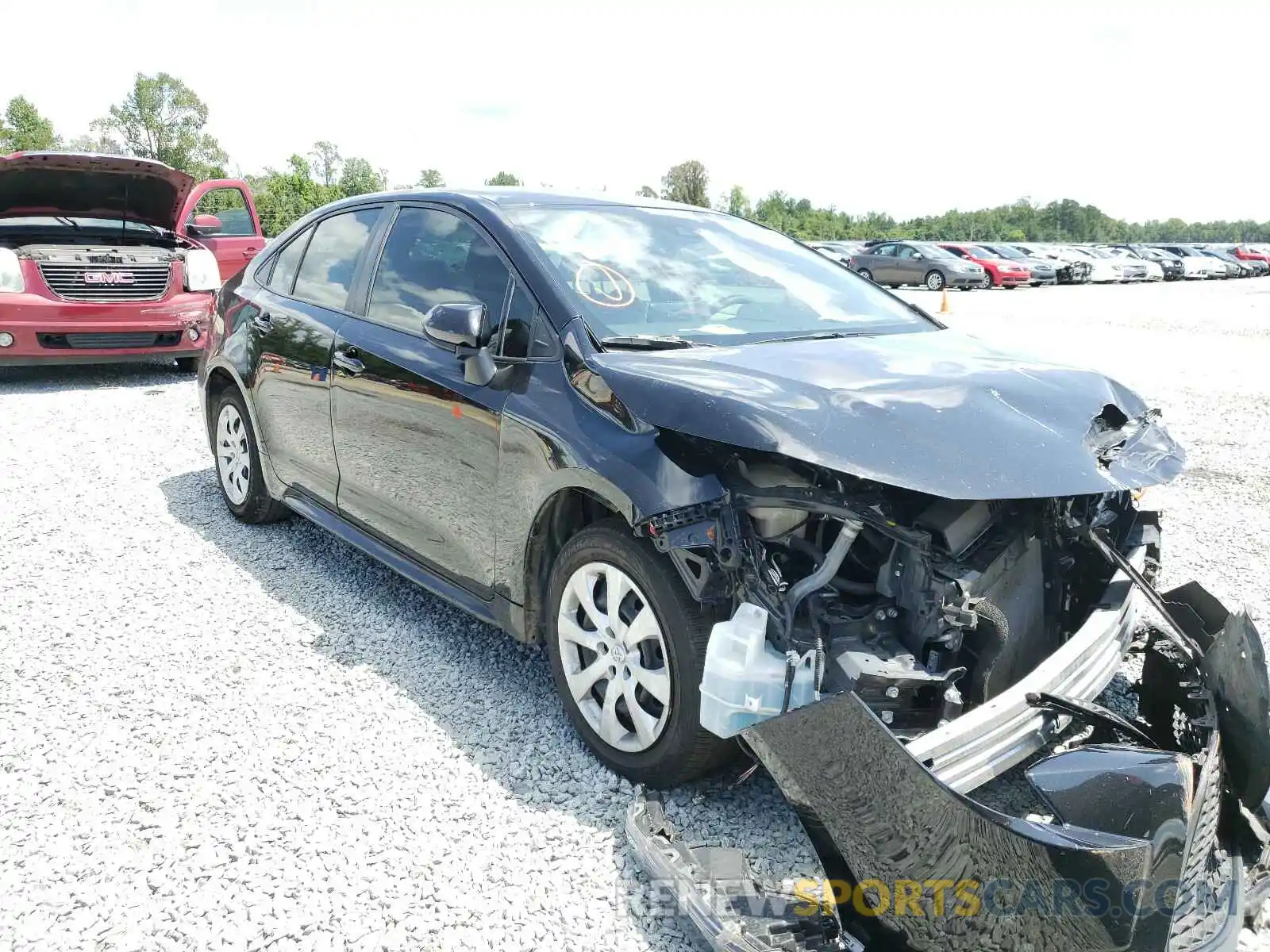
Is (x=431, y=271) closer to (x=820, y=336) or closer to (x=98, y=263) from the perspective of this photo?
(x=820, y=336)

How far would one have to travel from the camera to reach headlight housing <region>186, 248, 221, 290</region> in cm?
950

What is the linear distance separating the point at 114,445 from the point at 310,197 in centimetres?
3650

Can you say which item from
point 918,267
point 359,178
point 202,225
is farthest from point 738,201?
point 202,225

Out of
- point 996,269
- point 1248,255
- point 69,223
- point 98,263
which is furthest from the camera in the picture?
point 1248,255

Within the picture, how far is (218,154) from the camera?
6594 cm

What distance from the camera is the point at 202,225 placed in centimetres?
1026

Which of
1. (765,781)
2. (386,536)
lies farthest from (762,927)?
(386,536)

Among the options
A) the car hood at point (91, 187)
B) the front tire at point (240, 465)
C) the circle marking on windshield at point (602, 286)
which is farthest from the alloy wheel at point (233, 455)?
the car hood at point (91, 187)

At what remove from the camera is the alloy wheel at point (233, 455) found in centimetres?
503

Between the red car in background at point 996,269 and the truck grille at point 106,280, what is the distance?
25.0 m

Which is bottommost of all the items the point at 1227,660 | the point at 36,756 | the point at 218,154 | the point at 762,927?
the point at 36,756

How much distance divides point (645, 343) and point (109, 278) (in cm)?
808

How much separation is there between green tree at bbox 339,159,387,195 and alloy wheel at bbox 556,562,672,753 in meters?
47.0

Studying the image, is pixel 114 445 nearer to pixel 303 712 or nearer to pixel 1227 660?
pixel 303 712
